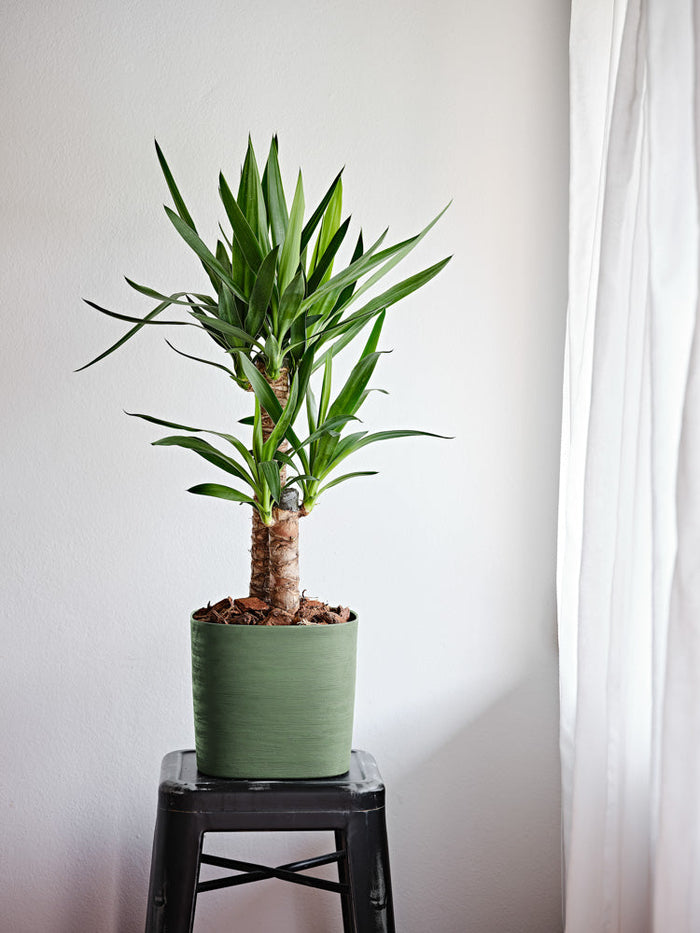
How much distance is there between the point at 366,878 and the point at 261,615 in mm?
372

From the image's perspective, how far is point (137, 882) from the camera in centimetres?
153

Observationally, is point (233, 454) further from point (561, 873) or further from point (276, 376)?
point (561, 873)

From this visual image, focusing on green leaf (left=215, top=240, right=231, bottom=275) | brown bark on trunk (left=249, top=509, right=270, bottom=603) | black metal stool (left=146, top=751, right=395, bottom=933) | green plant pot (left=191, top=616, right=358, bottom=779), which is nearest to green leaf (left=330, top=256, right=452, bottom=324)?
green leaf (left=215, top=240, right=231, bottom=275)

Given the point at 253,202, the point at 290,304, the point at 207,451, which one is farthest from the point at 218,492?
the point at 253,202

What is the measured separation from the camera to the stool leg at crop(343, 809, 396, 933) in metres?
1.14

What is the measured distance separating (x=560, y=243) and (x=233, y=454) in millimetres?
735

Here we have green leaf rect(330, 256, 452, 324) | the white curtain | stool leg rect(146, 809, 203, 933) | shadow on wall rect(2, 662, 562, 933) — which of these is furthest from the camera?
shadow on wall rect(2, 662, 562, 933)

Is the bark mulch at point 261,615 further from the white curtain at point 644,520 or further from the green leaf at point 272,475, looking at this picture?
the white curtain at point 644,520

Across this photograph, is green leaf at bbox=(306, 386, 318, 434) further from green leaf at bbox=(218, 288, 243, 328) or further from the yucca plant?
green leaf at bbox=(218, 288, 243, 328)

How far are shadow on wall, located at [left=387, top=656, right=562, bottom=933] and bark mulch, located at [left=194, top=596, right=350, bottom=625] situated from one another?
1.74ft

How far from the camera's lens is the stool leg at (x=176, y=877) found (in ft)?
3.68

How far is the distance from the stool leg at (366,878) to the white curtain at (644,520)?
28cm

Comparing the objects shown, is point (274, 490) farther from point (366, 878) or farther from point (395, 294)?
point (366, 878)

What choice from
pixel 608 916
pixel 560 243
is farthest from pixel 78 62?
pixel 608 916
